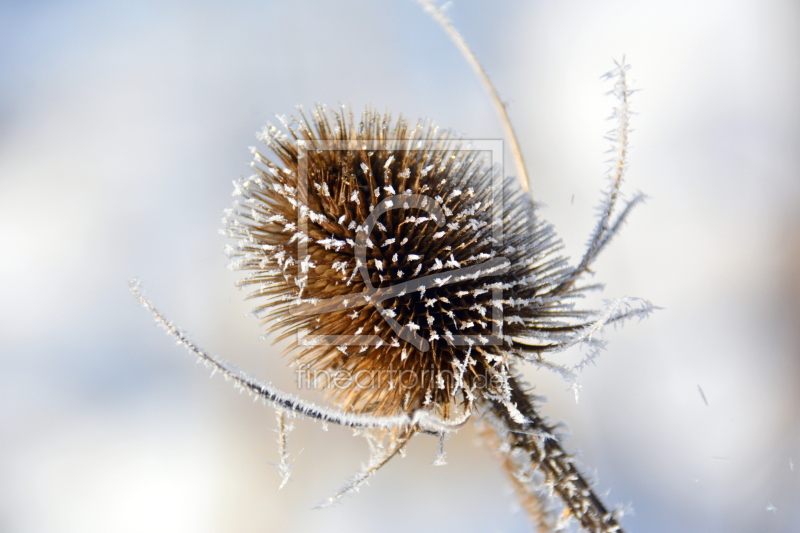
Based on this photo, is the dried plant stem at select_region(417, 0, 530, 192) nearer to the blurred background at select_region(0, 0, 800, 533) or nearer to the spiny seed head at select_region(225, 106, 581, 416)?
the blurred background at select_region(0, 0, 800, 533)

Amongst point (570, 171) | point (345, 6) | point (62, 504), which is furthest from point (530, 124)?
point (62, 504)

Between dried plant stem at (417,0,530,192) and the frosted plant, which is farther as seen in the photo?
dried plant stem at (417,0,530,192)

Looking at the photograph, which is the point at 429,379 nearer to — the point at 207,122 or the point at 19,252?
the point at 207,122

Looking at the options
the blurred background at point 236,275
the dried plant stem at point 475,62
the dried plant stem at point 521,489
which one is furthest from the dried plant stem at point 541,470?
the dried plant stem at point 475,62

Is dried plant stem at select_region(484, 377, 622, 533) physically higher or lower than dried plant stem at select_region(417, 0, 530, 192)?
lower

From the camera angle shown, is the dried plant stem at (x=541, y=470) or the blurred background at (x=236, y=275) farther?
the blurred background at (x=236, y=275)

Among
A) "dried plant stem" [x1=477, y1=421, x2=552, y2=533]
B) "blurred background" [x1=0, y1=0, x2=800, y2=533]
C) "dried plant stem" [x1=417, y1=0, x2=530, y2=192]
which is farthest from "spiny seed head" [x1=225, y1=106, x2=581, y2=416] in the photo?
"blurred background" [x1=0, y1=0, x2=800, y2=533]

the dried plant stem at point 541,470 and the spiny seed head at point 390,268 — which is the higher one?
the spiny seed head at point 390,268

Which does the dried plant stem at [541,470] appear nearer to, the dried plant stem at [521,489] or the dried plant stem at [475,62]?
the dried plant stem at [521,489]
